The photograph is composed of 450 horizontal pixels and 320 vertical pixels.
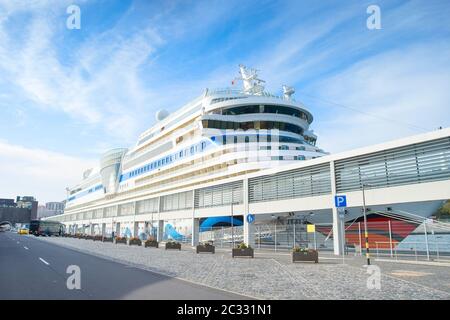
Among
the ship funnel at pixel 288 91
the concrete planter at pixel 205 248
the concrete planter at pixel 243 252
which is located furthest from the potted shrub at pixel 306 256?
the ship funnel at pixel 288 91

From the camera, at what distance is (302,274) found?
1538cm

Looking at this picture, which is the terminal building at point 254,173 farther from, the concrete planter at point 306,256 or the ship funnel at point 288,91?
the concrete planter at point 306,256

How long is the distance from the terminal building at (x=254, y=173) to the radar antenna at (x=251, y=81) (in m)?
0.22

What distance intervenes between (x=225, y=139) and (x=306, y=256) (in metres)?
32.9

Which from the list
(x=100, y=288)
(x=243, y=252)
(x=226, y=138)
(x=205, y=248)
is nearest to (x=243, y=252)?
(x=243, y=252)

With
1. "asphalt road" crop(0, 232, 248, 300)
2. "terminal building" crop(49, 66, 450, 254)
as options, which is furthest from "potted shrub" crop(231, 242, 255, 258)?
"asphalt road" crop(0, 232, 248, 300)

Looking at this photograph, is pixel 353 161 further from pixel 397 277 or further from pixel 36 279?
pixel 36 279

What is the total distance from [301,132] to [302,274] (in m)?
44.0

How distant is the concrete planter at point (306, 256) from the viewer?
21.3 m

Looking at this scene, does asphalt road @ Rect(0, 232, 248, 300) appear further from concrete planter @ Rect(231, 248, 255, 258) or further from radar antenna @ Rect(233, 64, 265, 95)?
radar antenna @ Rect(233, 64, 265, 95)

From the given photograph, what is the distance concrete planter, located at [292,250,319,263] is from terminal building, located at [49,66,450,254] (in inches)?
121

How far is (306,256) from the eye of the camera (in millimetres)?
21375

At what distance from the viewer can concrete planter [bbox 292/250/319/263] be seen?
2131cm
